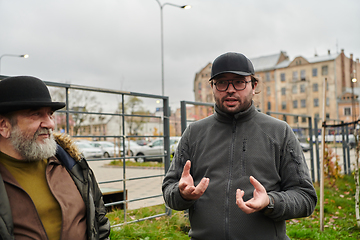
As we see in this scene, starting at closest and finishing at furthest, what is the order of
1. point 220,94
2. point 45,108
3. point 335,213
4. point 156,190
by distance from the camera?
point 45,108 < point 220,94 < point 335,213 < point 156,190

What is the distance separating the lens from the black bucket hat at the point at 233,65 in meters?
2.12

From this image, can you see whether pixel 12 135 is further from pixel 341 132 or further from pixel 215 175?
pixel 341 132

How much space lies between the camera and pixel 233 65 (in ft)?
6.98

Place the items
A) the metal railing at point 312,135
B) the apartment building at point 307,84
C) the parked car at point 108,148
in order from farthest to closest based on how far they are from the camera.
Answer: the apartment building at point 307,84, the parked car at point 108,148, the metal railing at point 312,135

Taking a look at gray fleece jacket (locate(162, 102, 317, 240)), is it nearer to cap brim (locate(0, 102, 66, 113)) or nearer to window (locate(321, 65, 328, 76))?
cap brim (locate(0, 102, 66, 113))

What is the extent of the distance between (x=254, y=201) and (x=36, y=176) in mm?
1331

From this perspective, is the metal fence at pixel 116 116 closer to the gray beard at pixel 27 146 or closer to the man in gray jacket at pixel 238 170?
the gray beard at pixel 27 146

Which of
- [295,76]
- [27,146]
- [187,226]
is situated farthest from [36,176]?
[295,76]

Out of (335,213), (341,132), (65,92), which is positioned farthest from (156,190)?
(341,132)

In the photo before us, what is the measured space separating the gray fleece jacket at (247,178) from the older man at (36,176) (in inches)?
22.9

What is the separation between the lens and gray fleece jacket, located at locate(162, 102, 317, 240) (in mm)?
1960

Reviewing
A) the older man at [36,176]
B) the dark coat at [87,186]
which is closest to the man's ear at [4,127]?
the older man at [36,176]

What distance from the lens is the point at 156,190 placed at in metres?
9.25

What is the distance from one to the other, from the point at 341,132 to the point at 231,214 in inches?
430
